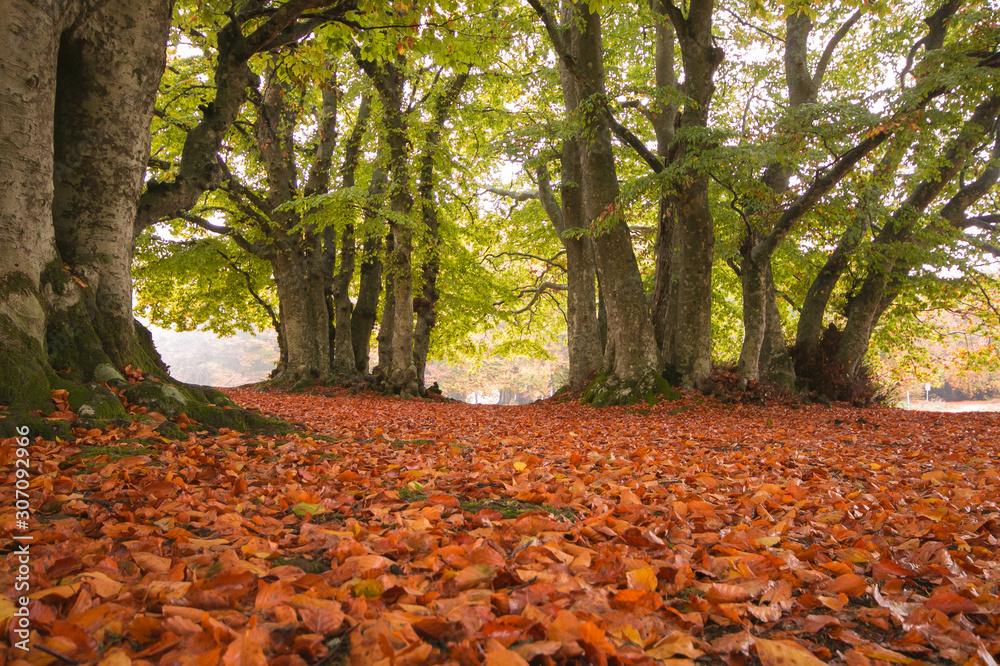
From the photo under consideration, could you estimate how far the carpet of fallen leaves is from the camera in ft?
4.44

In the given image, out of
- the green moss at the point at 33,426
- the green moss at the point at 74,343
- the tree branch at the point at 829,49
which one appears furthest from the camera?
the tree branch at the point at 829,49

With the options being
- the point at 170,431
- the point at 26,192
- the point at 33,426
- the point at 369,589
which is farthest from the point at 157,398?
the point at 369,589

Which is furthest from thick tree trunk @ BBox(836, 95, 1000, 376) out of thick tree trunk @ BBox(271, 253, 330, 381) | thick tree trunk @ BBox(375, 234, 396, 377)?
thick tree trunk @ BBox(271, 253, 330, 381)

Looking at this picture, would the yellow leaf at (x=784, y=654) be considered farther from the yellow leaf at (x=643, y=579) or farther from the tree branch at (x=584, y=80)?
the tree branch at (x=584, y=80)

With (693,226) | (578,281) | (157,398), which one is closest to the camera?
(157,398)

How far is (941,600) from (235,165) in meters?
18.8

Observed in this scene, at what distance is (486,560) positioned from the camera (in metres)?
1.83

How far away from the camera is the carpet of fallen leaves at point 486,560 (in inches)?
53.2

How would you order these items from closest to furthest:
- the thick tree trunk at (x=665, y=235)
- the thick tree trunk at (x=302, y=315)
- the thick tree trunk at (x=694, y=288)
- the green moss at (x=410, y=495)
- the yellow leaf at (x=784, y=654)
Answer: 1. the yellow leaf at (x=784, y=654)
2. the green moss at (x=410, y=495)
3. the thick tree trunk at (x=694, y=288)
4. the thick tree trunk at (x=665, y=235)
5. the thick tree trunk at (x=302, y=315)

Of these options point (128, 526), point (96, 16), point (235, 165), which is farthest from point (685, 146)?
point (235, 165)

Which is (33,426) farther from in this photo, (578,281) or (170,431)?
(578,281)

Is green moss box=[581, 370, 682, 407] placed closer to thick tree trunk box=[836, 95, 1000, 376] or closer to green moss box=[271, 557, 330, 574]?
thick tree trunk box=[836, 95, 1000, 376]

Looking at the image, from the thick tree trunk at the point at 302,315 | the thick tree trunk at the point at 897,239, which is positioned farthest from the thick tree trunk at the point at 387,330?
the thick tree trunk at the point at 897,239

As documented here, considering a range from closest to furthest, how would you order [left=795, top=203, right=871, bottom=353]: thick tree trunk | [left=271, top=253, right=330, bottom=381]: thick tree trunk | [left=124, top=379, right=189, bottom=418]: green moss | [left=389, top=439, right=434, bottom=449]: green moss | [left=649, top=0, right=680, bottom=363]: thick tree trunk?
[left=124, top=379, right=189, bottom=418]: green moss → [left=389, top=439, right=434, bottom=449]: green moss → [left=649, top=0, right=680, bottom=363]: thick tree trunk → [left=795, top=203, right=871, bottom=353]: thick tree trunk → [left=271, top=253, right=330, bottom=381]: thick tree trunk
